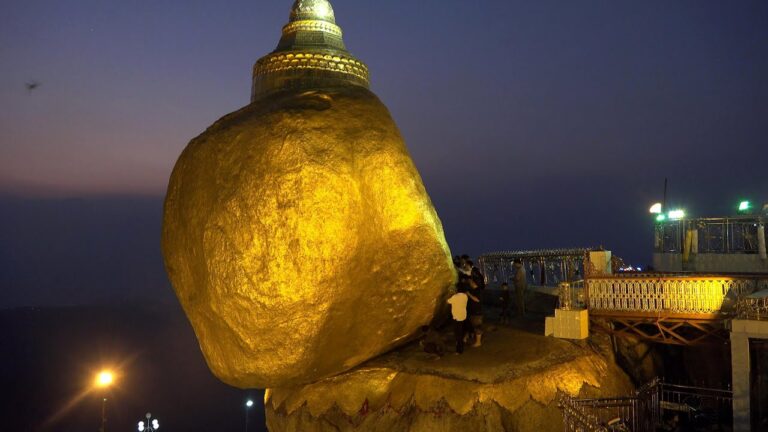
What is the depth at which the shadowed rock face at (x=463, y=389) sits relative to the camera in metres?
9.20

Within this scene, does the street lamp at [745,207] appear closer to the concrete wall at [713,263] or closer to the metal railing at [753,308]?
the concrete wall at [713,263]

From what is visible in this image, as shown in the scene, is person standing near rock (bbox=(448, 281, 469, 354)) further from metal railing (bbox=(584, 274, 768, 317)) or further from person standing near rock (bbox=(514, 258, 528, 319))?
person standing near rock (bbox=(514, 258, 528, 319))

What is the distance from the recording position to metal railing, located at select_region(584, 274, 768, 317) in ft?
32.0

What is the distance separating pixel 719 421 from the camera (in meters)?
9.59

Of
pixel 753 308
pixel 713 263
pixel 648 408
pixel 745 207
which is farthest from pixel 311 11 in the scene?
pixel 745 207

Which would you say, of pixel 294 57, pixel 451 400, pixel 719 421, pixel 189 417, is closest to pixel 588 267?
pixel 719 421

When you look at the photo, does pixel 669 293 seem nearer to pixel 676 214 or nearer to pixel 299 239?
pixel 299 239

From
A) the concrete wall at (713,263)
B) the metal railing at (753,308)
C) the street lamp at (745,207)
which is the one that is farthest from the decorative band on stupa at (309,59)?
the street lamp at (745,207)

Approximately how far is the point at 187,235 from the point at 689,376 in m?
11.6

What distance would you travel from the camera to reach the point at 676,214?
57.1 feet

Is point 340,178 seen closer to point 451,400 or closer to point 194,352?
point 451,400

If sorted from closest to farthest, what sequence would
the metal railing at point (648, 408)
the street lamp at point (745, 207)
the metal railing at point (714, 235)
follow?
the metal railing at point (648, 408), the metal railing at point (714, 235), the street lamp at point (745, 207)

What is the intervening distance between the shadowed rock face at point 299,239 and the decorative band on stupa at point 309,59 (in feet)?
5.09

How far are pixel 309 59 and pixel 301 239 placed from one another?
517cm
